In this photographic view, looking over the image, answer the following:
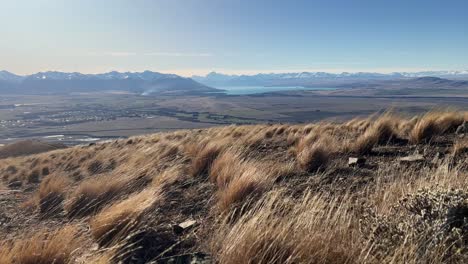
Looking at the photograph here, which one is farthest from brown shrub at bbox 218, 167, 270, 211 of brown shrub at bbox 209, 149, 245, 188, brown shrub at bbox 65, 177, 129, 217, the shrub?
brown shrub at bbox 65, 177, 129, 217

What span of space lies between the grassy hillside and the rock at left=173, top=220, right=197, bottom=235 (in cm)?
1

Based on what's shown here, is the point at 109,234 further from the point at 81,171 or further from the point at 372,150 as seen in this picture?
the point at 81,171

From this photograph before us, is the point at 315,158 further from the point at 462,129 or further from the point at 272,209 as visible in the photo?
the point at 462,129

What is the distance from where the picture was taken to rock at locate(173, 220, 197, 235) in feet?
11.3

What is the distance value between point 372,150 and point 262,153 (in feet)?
6.93

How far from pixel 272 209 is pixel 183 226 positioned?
92cm

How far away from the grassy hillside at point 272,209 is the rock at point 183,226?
1cm

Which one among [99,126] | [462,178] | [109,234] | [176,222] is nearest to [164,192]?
[176,222]

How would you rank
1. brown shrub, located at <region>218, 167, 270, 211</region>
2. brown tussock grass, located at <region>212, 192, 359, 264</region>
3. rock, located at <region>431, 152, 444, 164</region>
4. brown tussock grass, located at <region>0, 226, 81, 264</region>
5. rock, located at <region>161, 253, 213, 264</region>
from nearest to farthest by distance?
brown tussock grass, located at <region>212, 192, 359, 264</region>
rock, located at <region>161, 253, 213, 264</region>
brown tussock grass, located at <region>0, 226, 81, 264</region>
brown shrub, located at <region>218, 167, 270, 211</region>
rock, located at <region>431, 152, 444, 164</region>

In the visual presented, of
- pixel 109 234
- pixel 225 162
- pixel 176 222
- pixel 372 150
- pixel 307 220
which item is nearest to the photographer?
pixel 307 220

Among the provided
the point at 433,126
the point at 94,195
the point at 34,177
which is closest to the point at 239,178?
the point at 94,195

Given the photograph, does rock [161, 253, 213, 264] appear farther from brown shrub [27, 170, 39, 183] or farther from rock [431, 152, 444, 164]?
brown shrub [27, 170, 39, 183]

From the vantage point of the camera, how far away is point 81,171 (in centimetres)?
895

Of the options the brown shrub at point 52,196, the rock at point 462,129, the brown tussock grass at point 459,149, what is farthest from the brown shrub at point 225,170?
the rock at point 462,129
